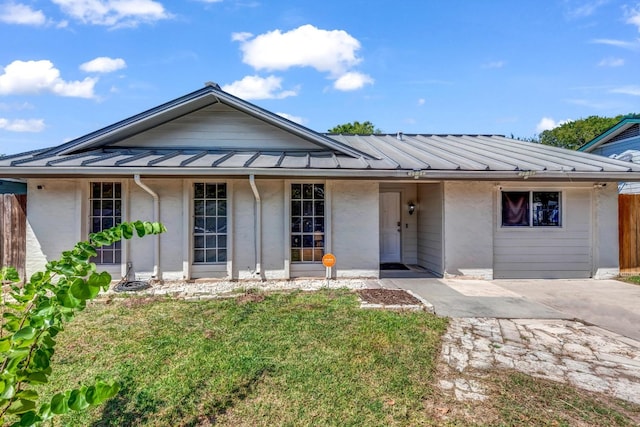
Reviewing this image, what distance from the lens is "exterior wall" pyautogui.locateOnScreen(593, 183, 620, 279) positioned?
8117 mm

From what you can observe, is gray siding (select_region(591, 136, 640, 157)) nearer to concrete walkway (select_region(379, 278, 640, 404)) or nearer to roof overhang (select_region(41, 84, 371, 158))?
concrete walkway (select_region(379, 278, 640, 404))

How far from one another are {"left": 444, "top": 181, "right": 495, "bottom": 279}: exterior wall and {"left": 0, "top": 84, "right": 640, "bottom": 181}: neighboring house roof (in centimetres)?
75

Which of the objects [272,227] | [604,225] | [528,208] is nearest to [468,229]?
[528,208]

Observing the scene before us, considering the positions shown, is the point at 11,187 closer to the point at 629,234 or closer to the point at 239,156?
the point at 239,156

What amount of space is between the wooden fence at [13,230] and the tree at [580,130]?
3841cm

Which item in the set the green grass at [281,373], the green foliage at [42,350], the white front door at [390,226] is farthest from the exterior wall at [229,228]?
the green foliage at [42,350]

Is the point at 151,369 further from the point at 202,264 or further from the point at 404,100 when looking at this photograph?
the point at 404,100

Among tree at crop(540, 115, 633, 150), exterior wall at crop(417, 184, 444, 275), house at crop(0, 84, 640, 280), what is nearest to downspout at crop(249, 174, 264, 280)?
house at crop(0, 84, 640, 280)

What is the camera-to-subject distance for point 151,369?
362 cm

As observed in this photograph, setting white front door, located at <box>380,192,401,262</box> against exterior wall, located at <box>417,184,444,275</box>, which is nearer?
exterior wall, located at <box>417,184,444,275</box>

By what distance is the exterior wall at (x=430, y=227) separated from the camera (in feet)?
26.7

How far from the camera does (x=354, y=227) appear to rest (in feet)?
25.0

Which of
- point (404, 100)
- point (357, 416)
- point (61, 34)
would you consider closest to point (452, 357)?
point (357, 416)

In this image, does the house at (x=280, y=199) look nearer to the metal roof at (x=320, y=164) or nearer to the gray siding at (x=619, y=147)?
the metal roof at (x=320, y=164)
